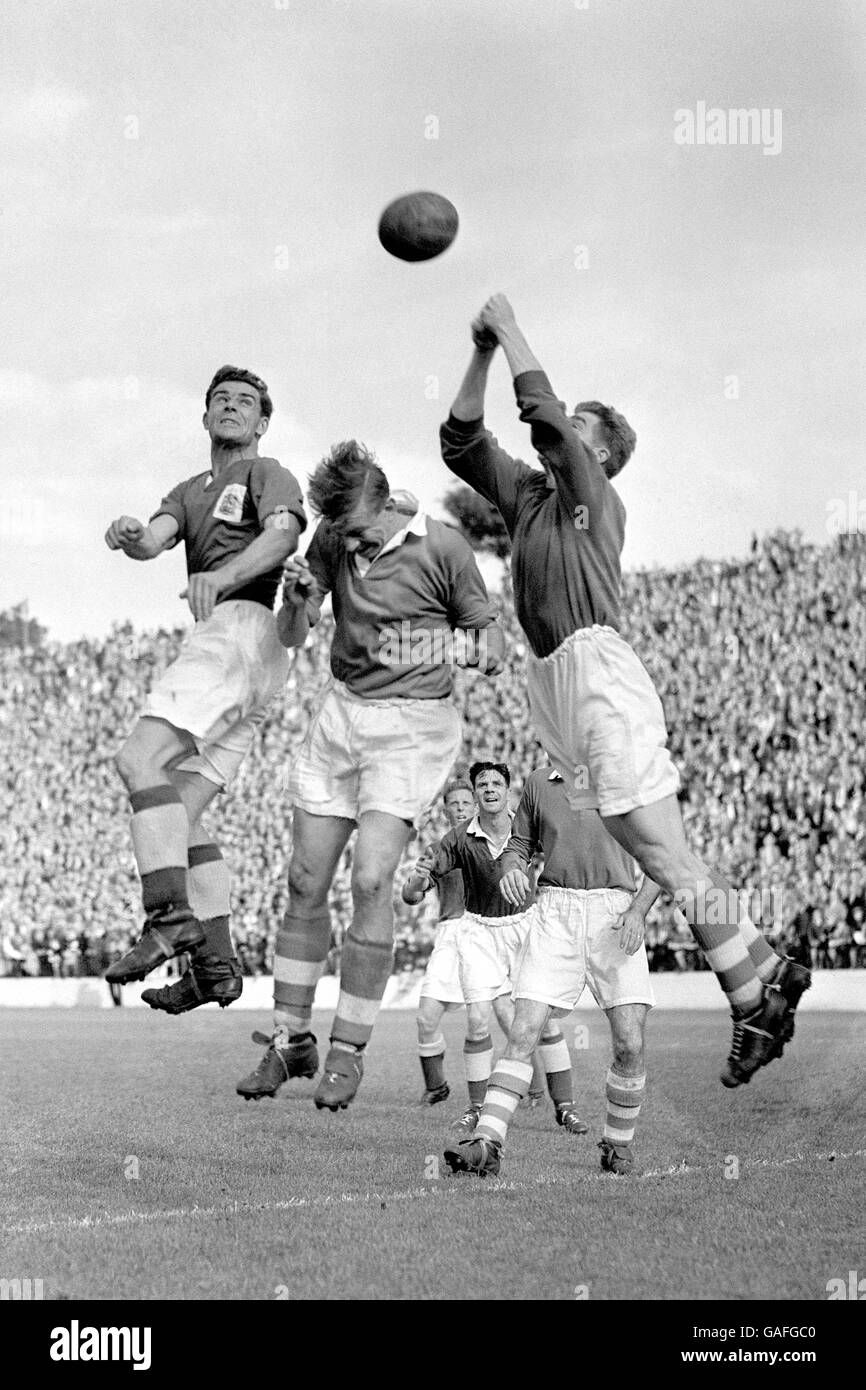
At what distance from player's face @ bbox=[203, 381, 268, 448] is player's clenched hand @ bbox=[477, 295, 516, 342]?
101 cm

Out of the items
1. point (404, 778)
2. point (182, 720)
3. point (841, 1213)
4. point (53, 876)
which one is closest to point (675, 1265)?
point (841, 1213)

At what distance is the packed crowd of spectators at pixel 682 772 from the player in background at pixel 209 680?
31.7 ft

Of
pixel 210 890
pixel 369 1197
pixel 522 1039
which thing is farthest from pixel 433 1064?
pixel 210 890

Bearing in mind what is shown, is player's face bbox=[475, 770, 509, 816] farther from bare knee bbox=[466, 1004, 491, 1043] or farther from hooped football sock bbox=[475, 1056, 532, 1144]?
hooped football sock bbox=[475, 1056, 532, 1144]

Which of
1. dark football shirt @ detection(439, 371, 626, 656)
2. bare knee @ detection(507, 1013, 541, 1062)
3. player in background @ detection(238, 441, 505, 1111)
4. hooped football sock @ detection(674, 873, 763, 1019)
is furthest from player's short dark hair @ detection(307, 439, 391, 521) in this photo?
bare knee @ detection(507, 1013, 541, 1062)

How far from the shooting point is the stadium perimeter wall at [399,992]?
15.0 m

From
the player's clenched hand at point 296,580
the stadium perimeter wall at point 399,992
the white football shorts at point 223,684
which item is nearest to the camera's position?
the player's clenched hand at point 296,580

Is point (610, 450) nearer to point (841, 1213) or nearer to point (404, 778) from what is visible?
point (404, 778)

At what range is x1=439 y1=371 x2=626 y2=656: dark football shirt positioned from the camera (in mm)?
4453

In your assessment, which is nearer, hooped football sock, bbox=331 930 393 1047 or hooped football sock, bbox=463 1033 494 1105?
hooped football sock, bbox=331 930 393 1047

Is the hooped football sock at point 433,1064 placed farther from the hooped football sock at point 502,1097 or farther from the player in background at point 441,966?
the hooped football sock at point 502,1097

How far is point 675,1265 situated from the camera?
390 centimetres

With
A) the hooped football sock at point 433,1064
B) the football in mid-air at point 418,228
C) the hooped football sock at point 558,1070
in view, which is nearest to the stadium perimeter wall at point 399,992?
the hooped football sock at point 433,1064

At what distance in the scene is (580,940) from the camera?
→ 5.89 metres
